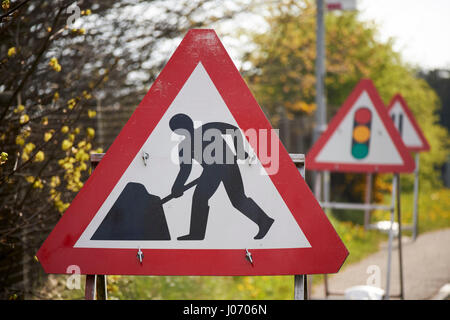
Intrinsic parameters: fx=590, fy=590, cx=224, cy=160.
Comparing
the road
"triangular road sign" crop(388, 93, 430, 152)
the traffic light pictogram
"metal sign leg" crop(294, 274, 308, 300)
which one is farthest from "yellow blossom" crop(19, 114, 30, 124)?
"triangular road sign" crop(388, 93, 430, 152)

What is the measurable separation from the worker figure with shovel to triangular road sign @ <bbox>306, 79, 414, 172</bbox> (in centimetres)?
364

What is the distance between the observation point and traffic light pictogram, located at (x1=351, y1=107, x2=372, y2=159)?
6.30 m

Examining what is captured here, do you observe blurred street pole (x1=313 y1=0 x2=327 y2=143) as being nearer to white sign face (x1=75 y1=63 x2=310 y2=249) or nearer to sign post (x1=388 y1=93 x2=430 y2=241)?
sign post (x1=388 y1=93 x2=430 y2=241)

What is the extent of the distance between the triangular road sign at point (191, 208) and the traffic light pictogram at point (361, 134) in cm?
376

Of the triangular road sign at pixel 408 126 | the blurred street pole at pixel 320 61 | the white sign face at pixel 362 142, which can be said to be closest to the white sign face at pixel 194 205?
the white sign face at pixel 362 142

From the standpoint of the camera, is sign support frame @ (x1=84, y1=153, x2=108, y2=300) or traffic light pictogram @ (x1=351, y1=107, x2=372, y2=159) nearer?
sign support frame @ (x1=84, y1=153, x2=108, y2=300)

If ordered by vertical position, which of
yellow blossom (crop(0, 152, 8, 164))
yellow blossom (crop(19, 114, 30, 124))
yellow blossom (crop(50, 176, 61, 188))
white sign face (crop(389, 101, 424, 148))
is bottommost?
white sign face (crop(389, 101, 424, 148))

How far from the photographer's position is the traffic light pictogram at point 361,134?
630cm

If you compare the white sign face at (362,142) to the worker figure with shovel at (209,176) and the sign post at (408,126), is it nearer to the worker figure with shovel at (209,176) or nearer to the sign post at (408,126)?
the worker figure with shovel at (209,176)

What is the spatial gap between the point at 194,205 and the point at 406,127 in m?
8.85

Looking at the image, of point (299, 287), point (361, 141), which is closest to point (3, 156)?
point (299, 287)

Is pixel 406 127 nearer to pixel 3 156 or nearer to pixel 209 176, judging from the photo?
pixel 209 176
